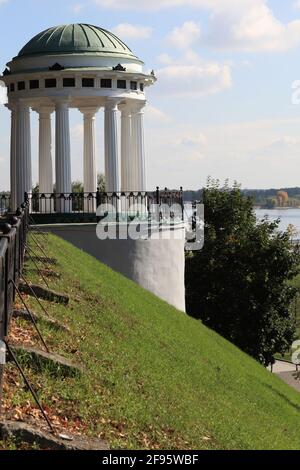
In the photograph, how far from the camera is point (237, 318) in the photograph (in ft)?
122

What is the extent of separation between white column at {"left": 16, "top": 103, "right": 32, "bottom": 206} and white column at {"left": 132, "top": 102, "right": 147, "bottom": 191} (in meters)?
3.47

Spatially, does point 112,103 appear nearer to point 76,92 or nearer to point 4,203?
point 76,92

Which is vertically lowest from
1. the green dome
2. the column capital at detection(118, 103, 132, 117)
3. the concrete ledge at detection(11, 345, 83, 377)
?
the concrete ledge at detection(11, 345, 83, 377)

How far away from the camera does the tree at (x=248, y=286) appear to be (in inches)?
1447

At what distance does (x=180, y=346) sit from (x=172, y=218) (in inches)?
437

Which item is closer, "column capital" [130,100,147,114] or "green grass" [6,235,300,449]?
"green grass" [6,235,300,449]

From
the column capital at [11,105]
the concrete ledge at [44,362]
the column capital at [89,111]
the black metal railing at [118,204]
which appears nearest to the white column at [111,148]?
the black metal railing at [118,204]

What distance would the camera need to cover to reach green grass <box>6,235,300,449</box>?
9773 millimetres

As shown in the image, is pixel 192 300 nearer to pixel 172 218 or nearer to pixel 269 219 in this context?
pixel 269 219

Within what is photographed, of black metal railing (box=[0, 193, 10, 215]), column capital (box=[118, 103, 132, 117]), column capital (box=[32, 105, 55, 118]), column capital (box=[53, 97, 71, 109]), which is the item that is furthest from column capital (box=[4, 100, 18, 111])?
column capital (box=[118, 103, 132, 117])

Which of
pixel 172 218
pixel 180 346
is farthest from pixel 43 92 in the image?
pixel 180 346

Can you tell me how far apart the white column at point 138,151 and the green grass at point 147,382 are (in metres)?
8.48

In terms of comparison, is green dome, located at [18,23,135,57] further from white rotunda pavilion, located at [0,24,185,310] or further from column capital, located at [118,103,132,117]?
column capital, located at [118,103,132,117]
